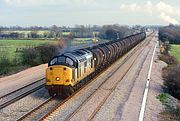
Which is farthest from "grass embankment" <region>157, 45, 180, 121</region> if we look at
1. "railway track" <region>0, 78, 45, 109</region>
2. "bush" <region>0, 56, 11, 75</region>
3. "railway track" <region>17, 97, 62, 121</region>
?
"bush" <region>0, 56, 11, 75</region>

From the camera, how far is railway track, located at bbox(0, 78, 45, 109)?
71.4ft

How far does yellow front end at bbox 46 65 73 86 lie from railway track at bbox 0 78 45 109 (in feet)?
8.63

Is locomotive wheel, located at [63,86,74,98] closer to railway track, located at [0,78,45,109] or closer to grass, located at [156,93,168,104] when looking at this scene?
railway track, located at [0,78,45,109]

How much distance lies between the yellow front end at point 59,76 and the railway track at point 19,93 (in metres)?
2.63

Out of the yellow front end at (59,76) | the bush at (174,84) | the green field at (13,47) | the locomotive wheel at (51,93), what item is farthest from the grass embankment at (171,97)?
the green field at (13,47)

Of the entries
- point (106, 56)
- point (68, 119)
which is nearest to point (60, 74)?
point (68, 119)

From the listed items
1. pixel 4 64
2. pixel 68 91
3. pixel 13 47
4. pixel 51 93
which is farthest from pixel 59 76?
pixel 13 47

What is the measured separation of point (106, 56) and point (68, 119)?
70.3 ft

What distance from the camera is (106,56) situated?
38.1m

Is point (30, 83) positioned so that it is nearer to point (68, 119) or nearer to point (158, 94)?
point (158, 94)

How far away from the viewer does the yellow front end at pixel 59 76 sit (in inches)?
848

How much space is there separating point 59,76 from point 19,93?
4.64 m

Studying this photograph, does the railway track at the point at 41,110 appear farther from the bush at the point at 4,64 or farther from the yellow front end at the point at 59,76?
the bush at the point at 4,64

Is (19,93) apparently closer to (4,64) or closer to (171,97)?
(171,97)
